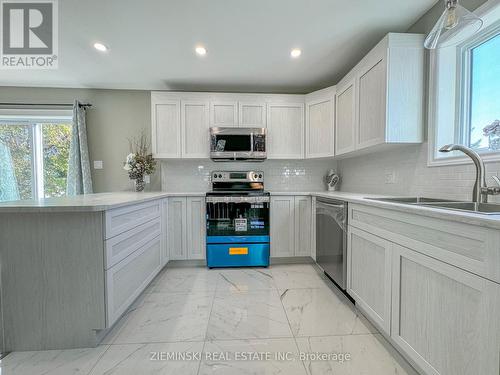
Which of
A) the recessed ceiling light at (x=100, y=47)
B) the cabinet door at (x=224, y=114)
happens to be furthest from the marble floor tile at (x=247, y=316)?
the recessed ceiling light at (x=100, y=47)

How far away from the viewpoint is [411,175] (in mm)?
1891

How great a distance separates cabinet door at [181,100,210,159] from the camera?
2.88 m

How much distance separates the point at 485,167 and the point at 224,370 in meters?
1.94

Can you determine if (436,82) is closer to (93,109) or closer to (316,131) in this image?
(316,131)

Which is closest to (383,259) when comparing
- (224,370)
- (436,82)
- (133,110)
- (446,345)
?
(446,345)

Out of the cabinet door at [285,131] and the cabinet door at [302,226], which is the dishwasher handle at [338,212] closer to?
the cabinet door at [302,226]

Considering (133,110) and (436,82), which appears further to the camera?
(133,110)

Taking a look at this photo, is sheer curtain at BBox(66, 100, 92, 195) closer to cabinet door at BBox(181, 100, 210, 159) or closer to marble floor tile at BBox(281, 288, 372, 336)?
cabinet door at BBox(181, 100, 210, 159)

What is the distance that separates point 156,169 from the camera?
10.7 ft

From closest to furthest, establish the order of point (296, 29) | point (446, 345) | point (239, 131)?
1. point (446, 345)
2. point (296, 29)
3. point (239, 131)

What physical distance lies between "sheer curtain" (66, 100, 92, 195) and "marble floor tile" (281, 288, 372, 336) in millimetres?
2986

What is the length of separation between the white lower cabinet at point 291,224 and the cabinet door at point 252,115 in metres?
1.01

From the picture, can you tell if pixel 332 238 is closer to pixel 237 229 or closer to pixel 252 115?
pixel 237 229

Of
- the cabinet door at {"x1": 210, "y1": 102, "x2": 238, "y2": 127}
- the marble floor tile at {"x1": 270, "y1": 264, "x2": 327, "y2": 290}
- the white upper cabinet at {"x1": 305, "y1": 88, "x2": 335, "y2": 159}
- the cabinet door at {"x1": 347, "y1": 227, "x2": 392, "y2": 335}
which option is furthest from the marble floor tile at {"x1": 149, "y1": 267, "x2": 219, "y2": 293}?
the white upper cabinet at {"x1": 305, "y1": 88, "x2": 335, "y2": 159}
